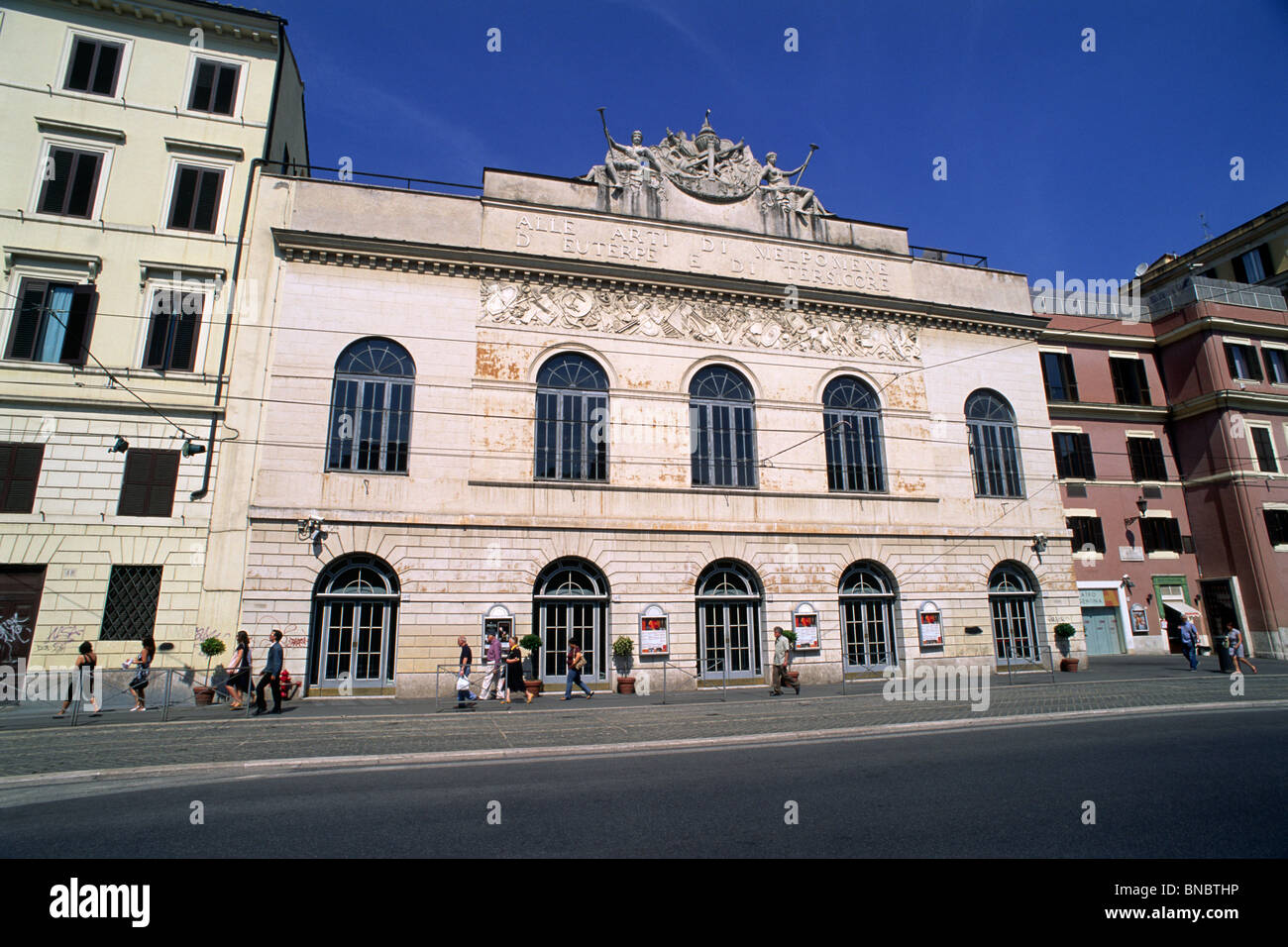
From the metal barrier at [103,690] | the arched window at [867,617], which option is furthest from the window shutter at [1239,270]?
the metal barrier at [103,690]

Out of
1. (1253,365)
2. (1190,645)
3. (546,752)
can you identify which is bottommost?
(546,752)

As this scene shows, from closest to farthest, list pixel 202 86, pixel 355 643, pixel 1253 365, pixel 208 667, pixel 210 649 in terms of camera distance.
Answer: pixel 210 649, pixel 208 667, pixel 355 643, pixel 202 86, pixel 1253 365

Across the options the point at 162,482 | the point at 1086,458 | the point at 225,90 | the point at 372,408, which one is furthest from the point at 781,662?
the point at 225,90

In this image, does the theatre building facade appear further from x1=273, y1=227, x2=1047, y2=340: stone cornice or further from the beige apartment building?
the beige apartment building

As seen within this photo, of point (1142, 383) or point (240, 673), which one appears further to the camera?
point (1142, 383)

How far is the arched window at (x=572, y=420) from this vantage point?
21.3m

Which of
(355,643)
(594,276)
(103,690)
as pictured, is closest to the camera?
(103,690)

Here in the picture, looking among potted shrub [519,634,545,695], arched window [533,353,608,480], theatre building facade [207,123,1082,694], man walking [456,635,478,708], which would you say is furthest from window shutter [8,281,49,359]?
potted shrub [519,634,545,695]

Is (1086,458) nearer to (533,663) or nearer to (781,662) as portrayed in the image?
(781,662)

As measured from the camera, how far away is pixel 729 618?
72.1 ft

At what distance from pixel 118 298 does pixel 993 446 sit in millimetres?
30653

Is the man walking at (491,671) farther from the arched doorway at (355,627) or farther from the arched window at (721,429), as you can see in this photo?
the arched window at (721,429)

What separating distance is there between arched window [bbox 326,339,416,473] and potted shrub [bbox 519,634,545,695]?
652 cm
